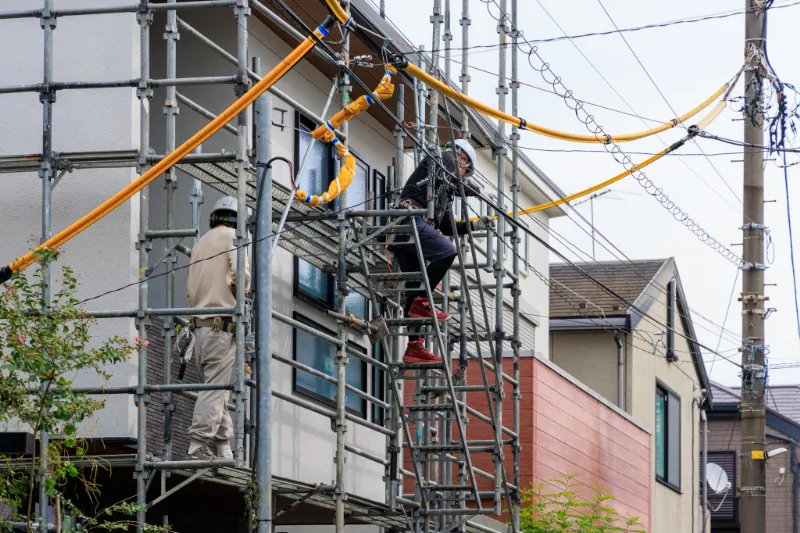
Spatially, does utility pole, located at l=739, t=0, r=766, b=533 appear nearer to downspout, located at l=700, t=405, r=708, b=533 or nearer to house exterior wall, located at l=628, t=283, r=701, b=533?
house exterior wall, located at l=628, t=283, r=701, b=533

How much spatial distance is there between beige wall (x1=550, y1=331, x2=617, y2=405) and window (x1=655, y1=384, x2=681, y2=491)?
1.75 metres

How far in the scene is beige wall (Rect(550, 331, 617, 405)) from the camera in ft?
89.2

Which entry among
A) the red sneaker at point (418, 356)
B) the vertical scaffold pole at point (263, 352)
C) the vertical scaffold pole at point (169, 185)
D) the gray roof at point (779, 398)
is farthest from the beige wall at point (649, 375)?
the vertical scaffold pole at point (263, 352)

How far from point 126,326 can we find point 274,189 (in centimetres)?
222

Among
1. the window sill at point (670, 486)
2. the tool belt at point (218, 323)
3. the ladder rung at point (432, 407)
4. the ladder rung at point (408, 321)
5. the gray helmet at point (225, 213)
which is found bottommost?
the window sill at point (670, 486)

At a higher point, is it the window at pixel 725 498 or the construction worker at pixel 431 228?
the construction worker at pixel 431 228

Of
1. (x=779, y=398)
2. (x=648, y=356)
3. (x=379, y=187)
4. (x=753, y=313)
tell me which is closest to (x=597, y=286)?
(x=648, y=356)

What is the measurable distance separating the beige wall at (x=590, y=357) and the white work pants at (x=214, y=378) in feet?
52.6

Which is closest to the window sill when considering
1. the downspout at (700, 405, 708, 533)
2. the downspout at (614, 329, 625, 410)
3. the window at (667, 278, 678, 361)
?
the downspout at (614, 329, 625, 410)

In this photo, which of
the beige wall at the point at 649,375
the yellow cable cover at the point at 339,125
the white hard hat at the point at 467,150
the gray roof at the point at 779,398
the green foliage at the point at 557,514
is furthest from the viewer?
the gray roof at the point at 779,398

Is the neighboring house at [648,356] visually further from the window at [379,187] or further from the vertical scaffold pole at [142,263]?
the vertical scaffold pole at [142,263]

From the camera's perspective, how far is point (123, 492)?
13156mm

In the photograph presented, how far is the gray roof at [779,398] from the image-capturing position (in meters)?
39.3

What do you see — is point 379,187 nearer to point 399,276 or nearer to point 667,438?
point 399,276
